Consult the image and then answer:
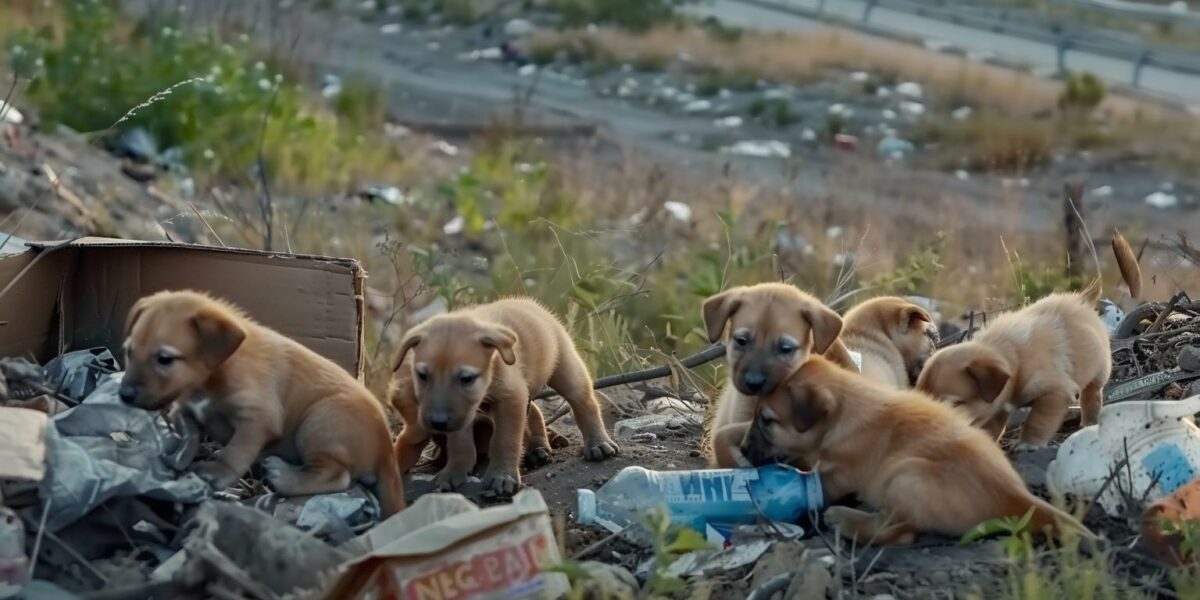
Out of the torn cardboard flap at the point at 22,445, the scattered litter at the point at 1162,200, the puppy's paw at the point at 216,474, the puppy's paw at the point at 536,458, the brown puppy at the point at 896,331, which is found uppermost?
the torn cardboard flap at the point at 22,445

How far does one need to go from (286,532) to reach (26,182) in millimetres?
6418

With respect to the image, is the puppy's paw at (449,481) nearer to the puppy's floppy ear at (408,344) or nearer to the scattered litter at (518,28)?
the puppy's floppy ear at (408,344)

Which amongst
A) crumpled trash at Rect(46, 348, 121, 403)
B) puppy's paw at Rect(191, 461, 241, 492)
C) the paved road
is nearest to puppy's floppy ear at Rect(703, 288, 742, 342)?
puppy's paw at Rect(191, 461, 241, 492)

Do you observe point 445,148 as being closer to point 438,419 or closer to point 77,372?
point 77,372

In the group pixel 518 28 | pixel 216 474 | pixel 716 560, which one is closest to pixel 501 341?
pixel 216 474

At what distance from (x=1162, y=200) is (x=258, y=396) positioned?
1349cm

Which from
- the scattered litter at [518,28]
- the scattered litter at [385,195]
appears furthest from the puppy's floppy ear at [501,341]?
the scattered litter at [518,28]

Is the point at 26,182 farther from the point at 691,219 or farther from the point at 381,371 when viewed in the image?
the point at 691,219

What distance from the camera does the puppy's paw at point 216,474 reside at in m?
5.29

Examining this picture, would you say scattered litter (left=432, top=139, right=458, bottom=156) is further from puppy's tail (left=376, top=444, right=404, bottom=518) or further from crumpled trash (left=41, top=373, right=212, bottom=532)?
puppy's tail (left=376, top=444, right=404, bottom=518)

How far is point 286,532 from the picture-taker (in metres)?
4.69

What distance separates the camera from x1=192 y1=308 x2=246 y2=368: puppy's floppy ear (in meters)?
5.27

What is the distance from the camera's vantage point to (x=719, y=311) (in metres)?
5.89

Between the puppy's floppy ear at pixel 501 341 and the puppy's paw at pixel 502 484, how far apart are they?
1.37ft
